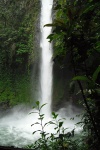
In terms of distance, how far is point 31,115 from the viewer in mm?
10336

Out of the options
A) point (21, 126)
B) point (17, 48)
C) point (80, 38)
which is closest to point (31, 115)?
point (21, 126)

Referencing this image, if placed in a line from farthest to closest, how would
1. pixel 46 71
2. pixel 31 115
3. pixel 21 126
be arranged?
pixel 46 71
pixel 31 115
pixel 21 126

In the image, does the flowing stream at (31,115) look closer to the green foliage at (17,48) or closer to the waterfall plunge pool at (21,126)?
the waterfall plunge pool at (21,126)

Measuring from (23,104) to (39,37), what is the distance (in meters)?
4.69

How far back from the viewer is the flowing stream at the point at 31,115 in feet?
24.2

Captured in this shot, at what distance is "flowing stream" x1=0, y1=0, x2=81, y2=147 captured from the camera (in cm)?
737

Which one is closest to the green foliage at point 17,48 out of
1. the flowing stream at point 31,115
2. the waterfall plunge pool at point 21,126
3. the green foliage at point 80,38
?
the flowing stream at point 31,115

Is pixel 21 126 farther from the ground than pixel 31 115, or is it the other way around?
pixel 31 115

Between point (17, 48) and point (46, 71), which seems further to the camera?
point (17, 48)

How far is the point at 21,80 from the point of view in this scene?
39.7 ft

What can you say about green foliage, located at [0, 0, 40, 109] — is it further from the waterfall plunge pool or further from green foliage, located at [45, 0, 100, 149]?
green foliage, located at [45, 0, 100, 149]

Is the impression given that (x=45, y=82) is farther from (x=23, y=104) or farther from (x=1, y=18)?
(x=1, y=18)

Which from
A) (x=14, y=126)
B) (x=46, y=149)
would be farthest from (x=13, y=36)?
(x=46, y=149)

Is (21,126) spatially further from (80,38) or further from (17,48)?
(80,38)
